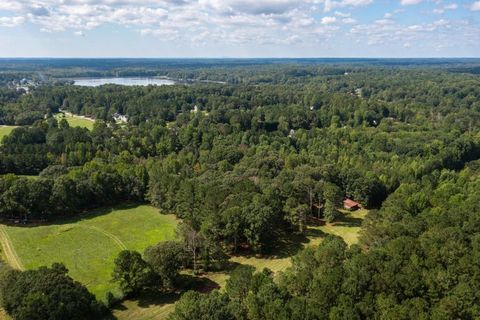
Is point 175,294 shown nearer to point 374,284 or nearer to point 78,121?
point 374,284

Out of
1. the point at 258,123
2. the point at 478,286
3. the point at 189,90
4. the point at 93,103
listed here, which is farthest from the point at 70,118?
the point at 478,286

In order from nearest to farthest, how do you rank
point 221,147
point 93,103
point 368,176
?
point 368,176 < point 221,147 < point 93,103

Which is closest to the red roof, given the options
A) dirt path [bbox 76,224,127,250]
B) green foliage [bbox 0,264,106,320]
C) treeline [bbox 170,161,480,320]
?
treeline [bbox 170,161,480,320]

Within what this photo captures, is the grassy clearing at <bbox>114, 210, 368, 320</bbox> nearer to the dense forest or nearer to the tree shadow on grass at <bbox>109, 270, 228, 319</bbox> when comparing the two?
the tree shadow on grass at <bbox>109, 270, 228, 319</bbox>

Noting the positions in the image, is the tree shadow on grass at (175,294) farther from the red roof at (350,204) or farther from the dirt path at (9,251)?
the red roof at (350,204)

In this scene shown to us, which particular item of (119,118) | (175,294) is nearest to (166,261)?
(175,294)

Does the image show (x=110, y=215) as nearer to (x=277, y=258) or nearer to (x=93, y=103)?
(x=277, y=258)
